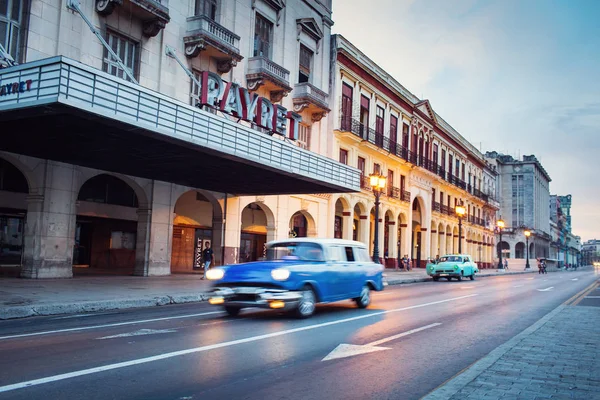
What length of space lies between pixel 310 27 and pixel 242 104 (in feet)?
43.3

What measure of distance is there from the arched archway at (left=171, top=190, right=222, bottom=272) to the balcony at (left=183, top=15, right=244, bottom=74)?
23.4 feet

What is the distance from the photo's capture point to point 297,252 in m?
12.3

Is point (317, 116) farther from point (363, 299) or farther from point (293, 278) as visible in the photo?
point (293, 278)

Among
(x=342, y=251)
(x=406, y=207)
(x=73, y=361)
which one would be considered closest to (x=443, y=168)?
(x=406, y=207)

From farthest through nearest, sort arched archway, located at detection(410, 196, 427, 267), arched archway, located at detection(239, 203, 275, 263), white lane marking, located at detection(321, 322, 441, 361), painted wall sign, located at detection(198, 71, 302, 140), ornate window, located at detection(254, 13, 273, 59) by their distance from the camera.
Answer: arched archway, located at detection(410, 196, 427, 267)
arched archway, located at detection(239, 203, 275, 263)
ornate window, located at detection(254, 13, 273, 59)
painted wall sign, located at detection(198, 71, 302, 140)
white lane marking, located at detection(321, 322, 441, 361)

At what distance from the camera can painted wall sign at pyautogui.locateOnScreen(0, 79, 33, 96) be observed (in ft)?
43.1

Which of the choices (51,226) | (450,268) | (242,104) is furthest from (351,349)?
(450,268)

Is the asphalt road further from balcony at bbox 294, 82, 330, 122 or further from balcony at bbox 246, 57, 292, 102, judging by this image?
balcony at bbox 294, 82, 330, 122

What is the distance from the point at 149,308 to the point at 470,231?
60657 mm

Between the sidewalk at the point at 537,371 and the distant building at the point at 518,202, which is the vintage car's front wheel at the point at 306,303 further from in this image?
the distant building at the point at 518,202

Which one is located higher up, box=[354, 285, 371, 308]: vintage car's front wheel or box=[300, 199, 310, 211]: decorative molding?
box=[300, 199, 310, 211]: decorative molding

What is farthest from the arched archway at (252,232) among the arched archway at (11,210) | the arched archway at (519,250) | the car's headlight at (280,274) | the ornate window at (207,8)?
the arched archway at (519,250)

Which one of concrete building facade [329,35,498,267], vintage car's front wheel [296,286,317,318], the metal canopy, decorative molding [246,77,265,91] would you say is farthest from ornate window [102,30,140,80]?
concrete building facade [329,35,498,267]

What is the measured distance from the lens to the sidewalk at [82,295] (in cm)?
1223
